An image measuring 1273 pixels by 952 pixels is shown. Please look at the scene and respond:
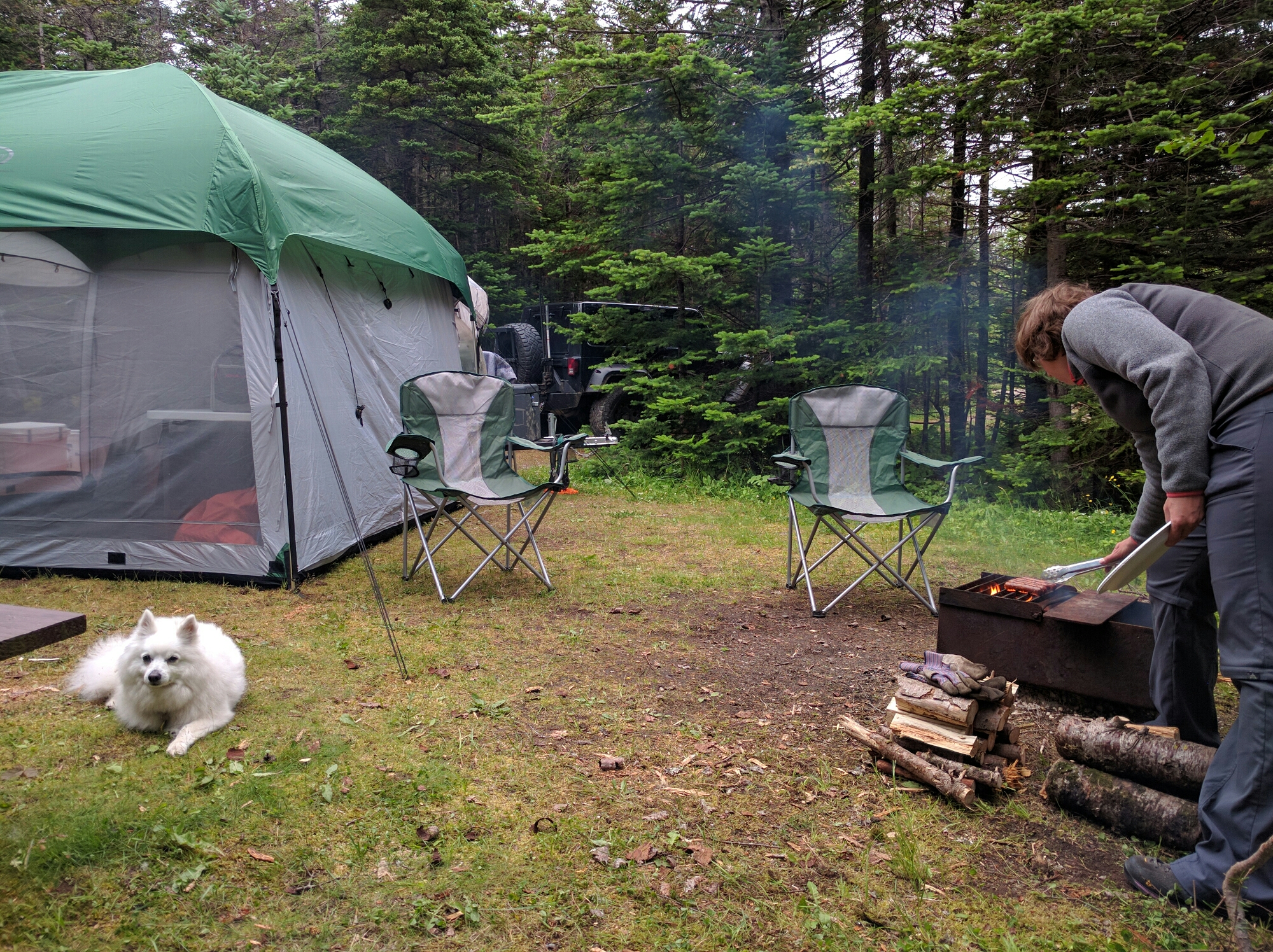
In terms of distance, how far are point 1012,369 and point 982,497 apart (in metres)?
1.08

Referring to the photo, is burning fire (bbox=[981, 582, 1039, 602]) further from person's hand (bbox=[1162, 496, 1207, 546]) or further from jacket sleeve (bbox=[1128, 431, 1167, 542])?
person's hand (bbox=[1162, 496, 1207, 546])

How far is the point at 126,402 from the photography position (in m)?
3.86

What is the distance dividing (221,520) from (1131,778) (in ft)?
12.5

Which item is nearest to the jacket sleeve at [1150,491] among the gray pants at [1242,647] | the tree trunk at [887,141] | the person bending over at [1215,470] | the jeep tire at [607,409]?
the person bending over at [1215,470]

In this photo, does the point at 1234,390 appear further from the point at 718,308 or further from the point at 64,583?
the point at 718,308

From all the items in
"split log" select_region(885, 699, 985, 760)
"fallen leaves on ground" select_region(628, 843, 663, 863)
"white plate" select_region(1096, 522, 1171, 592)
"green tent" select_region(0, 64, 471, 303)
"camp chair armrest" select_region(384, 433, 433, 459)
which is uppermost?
"green tent" select_region(0, 64, 471, 303)

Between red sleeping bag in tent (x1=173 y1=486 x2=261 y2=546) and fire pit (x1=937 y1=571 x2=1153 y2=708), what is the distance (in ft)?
10.4

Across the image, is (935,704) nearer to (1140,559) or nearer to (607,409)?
(1140,559)

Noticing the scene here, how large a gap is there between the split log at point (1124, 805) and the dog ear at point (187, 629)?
2.33m

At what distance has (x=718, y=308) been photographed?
23.5ft

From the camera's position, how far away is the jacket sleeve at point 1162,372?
1562 mm

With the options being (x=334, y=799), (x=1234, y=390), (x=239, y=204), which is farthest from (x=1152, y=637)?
(x=239, y=204)

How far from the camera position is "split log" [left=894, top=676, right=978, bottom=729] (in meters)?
2.08

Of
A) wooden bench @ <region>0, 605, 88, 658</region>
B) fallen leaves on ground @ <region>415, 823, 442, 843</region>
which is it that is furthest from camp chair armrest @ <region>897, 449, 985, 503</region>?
wooden bench @ <region>0, 605, 88, 658</region>
